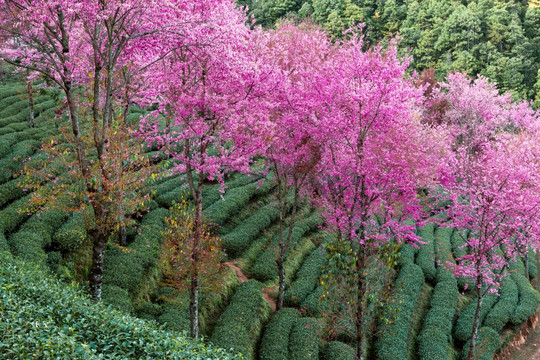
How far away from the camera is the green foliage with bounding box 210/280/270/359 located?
14.6 meters

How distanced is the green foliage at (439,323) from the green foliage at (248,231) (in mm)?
10307

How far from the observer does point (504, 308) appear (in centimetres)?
2283

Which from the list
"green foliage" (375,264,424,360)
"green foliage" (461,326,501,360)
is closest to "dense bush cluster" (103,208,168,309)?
"green foliage" (375,264,424,360)

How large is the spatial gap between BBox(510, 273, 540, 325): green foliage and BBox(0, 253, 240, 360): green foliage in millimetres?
21083

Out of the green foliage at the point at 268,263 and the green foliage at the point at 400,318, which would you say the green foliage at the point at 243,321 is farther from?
the green foliage at the point at 400,318

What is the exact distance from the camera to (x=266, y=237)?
24.2m

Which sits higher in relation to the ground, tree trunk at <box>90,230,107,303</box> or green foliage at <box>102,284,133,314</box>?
tree trunk at <box>90,230,107,303</box>

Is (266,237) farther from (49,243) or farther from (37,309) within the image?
(37,309)

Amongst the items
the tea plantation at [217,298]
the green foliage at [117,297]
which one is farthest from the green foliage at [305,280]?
the green foliage at [117,297]

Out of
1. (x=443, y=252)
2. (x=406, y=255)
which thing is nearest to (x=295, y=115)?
(x=406, y=255)

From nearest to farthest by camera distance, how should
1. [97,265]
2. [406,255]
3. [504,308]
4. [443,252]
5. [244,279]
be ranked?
[97,265], [244,279], [504,308], [406,255], [443,252]

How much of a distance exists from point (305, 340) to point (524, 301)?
16713 mm

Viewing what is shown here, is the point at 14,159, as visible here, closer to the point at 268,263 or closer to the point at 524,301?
the point at 268,263

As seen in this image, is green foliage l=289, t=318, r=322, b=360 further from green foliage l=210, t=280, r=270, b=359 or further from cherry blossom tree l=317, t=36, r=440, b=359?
cherry blossom tree l=317, t=36, r=440, b=359
